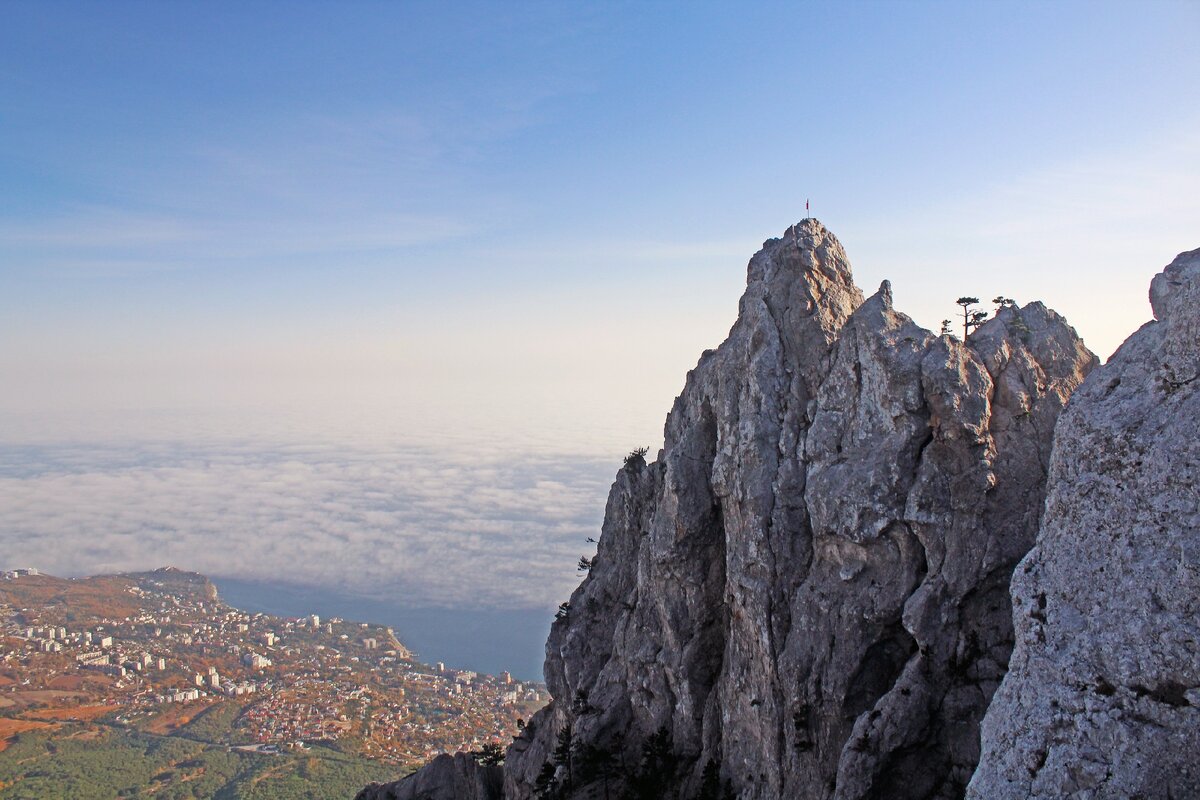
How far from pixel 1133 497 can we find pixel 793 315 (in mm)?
19494

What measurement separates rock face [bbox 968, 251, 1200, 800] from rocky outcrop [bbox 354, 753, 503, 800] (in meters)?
39.3

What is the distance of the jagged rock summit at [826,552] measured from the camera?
2594cm

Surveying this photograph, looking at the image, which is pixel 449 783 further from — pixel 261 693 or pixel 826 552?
pixel 261 693

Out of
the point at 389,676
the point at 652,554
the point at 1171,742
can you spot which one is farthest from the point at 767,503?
the point at 389,676

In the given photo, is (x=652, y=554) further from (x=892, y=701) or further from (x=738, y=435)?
(x=892, y=701)

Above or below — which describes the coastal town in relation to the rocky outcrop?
below

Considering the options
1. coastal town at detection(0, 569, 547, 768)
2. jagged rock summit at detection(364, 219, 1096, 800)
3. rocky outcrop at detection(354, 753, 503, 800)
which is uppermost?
jagged rock summit at detection(364, 219, 1096, 800)

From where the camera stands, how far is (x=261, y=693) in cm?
16125

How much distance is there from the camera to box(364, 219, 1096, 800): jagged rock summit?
25.9 metres

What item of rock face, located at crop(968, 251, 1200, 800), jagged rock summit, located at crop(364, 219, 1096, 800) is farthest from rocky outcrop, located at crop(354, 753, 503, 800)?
rock face, located at crop(968, 251, 1200, 800)

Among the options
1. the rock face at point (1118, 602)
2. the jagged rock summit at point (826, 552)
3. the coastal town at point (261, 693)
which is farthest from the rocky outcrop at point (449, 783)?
the coastal town at point (261, 693)

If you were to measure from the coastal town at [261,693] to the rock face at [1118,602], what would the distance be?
116063mm

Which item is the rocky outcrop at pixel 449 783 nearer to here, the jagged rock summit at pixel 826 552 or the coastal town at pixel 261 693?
the jagged rock summit at pixel 826 552

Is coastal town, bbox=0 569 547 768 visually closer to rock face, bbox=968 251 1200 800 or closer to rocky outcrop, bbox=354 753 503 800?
rocky outcrop, bbox=354 753 503 800
